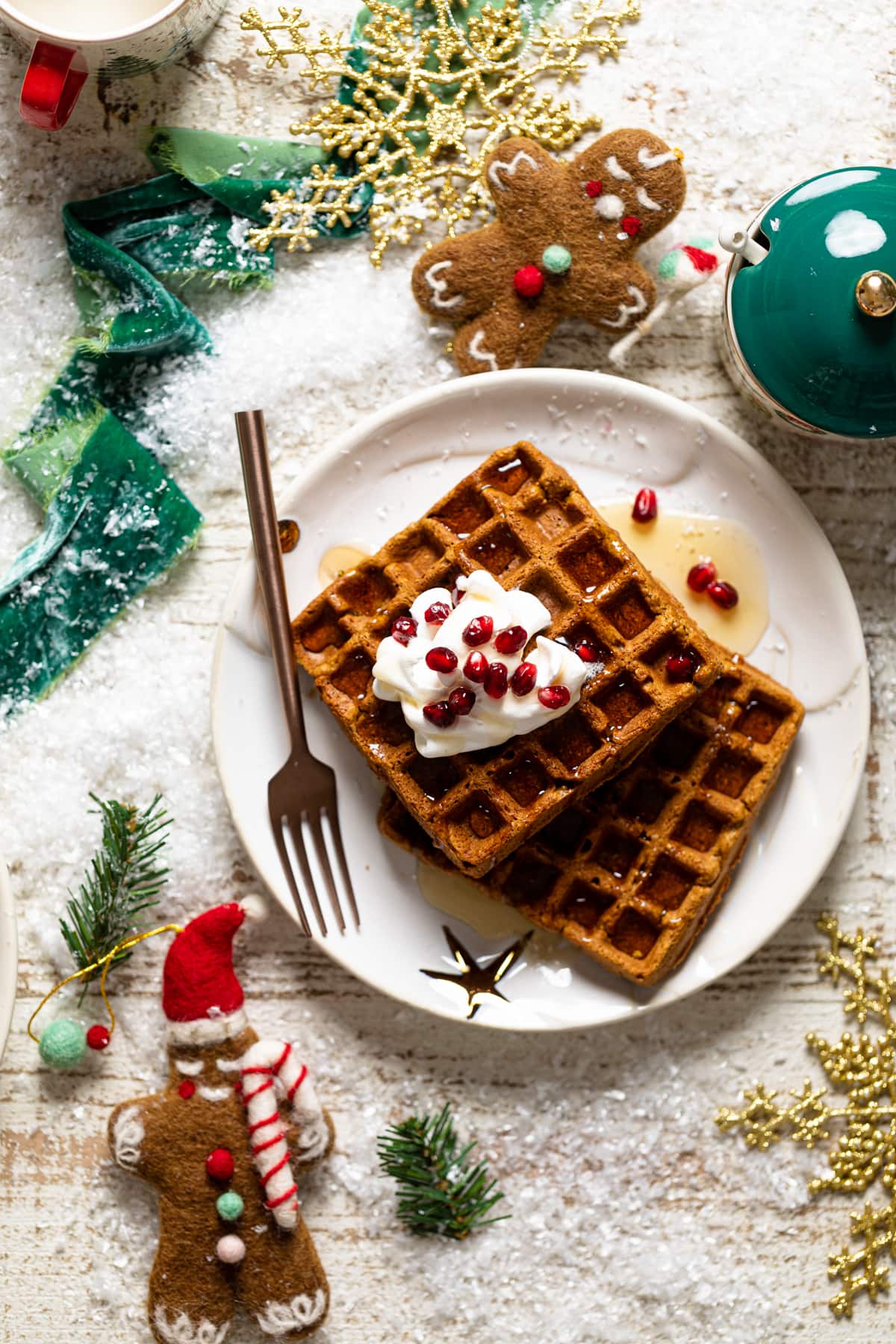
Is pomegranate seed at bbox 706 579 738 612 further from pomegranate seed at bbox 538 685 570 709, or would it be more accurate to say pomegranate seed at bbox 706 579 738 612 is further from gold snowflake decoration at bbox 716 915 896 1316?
gold snowflake decoration at bbox 716 915 896 1316

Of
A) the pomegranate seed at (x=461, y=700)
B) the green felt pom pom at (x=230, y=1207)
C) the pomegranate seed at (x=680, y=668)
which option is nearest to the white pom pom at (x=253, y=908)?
the green felt pom pom at (x=230, y=1207)

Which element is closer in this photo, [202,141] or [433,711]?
[433,711]

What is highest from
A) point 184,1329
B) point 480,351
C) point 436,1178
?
point 480,351

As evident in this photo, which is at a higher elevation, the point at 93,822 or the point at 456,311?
the point at 456,311

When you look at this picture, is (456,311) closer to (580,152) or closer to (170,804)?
(580,152)

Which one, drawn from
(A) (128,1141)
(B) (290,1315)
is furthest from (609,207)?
(B) (290,1315)

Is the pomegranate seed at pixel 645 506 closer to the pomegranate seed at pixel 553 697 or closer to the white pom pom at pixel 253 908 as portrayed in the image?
the pomegranate seed at pixel 553 697

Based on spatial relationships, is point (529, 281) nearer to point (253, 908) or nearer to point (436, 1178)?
point (253, 908)

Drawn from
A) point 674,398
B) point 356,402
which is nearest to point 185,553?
point 356,402
